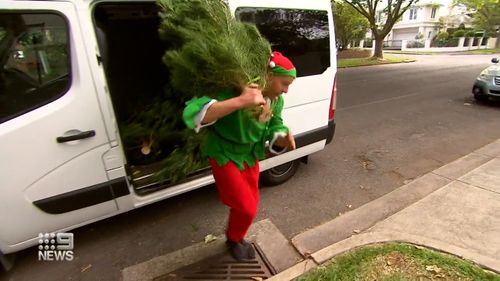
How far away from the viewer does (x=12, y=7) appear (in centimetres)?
198

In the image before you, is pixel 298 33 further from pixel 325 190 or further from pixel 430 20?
pixel 430 20

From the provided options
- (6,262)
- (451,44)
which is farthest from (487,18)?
(6,262)

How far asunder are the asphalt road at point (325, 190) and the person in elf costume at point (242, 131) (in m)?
0.92

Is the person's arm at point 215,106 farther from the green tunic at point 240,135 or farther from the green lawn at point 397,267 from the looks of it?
the green lawn at point 397,267

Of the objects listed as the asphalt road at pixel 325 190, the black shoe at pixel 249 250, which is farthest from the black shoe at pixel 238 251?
the asphalt road at pixel 325 190

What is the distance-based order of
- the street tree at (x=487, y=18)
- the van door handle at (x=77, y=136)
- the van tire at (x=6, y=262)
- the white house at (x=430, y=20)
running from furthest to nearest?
the white house at (x=430, y=20) → the street tree at (x=487, y=18) → the van tire at (x=6, y=262) → the van door handle at (x=77, y=136)

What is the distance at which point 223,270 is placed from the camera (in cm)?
246

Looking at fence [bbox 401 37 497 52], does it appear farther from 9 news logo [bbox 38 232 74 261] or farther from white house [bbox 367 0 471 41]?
9 news logo [bbox 38 232 74 261]

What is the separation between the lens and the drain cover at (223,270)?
240 centimetres

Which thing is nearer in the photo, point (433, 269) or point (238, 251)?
point (433, 269)

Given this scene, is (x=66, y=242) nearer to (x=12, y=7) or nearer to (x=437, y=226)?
(x=12, y=7)

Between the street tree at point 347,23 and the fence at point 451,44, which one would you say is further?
the fence at point 451,44

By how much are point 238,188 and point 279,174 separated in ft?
5.52

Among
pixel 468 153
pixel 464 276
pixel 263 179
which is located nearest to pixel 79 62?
pixel 263 179
